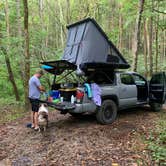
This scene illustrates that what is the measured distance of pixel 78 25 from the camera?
337 inches

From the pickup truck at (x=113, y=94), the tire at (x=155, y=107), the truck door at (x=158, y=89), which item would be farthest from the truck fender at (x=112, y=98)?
the tire at (x=155, y=107)

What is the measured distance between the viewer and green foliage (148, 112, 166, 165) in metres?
4.85

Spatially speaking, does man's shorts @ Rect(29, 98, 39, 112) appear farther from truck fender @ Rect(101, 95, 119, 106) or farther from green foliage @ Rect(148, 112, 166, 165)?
green foliage @ Rect(148, 112, 166, 165)

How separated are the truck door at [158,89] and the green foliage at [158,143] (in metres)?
1.40

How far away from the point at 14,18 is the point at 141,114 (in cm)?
1445

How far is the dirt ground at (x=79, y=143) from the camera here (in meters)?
4.89

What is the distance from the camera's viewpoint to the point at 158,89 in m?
8.67

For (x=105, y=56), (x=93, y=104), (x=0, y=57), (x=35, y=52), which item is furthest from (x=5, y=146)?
(x=35, y=52)

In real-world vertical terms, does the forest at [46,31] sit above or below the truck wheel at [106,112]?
above

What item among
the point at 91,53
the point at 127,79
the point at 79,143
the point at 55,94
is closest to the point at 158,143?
the point at 79,143

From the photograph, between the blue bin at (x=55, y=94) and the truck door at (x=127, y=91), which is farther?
the truck door at (x=127, y=91)

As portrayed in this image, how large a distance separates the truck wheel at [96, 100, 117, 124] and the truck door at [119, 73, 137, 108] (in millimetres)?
512

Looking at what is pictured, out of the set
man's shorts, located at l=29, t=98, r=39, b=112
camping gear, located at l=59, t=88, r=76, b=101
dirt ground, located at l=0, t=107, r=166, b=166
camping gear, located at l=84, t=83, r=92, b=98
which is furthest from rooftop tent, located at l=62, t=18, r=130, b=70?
dirt ground, located at l=0, t=107, r=166, b=166

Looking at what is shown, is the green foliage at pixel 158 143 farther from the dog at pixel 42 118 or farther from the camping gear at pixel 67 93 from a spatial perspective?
the dog at pixel 42 118
